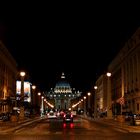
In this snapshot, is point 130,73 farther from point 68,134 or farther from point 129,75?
point 68,134

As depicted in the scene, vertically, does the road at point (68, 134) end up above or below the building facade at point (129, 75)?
below

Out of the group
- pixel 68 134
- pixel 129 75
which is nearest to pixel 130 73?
pixel 129 75

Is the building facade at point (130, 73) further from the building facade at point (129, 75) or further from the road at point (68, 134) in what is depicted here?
the road at point (68, 134)

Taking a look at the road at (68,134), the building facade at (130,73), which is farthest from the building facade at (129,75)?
the road at (68,134)

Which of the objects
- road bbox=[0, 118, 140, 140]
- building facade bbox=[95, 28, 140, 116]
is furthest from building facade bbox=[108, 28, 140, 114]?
road bbox=[0, 118, 140, 140]

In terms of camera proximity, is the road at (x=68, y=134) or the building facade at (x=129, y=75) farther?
the building facade at (x=129, y=75)

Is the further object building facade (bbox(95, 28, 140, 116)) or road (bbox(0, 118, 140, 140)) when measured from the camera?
building facade (bbox(95, 28, 140, 116))

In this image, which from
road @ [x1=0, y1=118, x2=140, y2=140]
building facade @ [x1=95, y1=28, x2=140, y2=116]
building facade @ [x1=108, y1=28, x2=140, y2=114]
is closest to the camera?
road @ [x1=0, y1=118, x2=140, y2=140]

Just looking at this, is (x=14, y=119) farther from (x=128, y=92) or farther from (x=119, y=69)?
(x=119, y=69)

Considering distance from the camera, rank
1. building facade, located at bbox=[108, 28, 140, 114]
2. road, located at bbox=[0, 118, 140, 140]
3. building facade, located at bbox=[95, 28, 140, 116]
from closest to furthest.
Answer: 1. road, located at bbox=[0, 118, 140, 140]
2. building facade, located at bbox=[95, 28, 140, 116]
3. building facade, located at bbox=[108, 28, 140, 114]

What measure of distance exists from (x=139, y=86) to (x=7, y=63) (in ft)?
142

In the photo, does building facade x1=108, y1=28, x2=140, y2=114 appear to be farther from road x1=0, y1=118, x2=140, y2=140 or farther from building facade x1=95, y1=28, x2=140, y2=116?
road x1=0, y1=118, x2=140, y2=140

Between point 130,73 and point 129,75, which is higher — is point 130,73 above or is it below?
above

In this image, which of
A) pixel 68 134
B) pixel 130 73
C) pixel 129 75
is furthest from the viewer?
pixel 129 75
